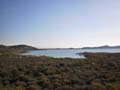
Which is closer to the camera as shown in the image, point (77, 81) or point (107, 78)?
point (77, 81)

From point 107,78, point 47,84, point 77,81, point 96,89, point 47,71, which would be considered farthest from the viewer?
point 47,71

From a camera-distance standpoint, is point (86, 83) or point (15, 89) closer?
point (15, 89)

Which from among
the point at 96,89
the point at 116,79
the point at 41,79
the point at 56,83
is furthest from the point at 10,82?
the point at 116,79

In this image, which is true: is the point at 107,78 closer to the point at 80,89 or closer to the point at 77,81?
the point at 77,81

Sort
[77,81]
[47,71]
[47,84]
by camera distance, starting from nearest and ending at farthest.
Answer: [47,84] < [77,81] < [47,71]

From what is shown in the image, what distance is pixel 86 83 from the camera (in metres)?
18.5

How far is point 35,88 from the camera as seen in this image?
1652 cm

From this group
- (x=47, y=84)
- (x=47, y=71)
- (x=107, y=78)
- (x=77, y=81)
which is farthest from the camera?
(x=47, y=71)

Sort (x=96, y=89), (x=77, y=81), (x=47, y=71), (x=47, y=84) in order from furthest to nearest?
(x=47, y=71), (x=77, y=81), (x=47, y=84), (x=96, y=89)

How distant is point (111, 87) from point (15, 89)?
23.8ft

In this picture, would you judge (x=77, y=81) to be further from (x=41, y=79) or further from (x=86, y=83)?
(x=41, y=79)

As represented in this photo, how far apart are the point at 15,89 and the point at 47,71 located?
347 inches

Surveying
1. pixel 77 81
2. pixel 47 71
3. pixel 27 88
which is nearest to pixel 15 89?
pixel 27 88

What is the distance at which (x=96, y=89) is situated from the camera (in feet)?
51.6
